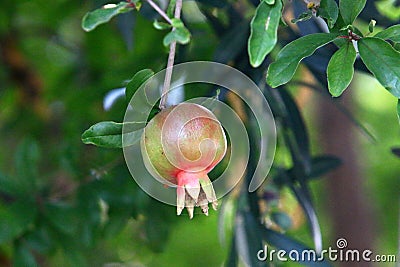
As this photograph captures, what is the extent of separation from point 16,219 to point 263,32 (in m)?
0.75

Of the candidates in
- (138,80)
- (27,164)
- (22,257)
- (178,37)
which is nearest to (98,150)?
(27,164)

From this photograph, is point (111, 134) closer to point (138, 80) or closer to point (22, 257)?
point (138, 80)

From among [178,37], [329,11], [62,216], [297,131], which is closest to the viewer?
[178,37]

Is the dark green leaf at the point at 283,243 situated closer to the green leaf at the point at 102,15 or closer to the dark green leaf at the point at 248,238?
the dark green leaf at the point at 248,238

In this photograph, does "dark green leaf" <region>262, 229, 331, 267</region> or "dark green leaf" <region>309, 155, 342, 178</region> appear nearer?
"dark green leaf" <region>262, 229, 331, 267</region>

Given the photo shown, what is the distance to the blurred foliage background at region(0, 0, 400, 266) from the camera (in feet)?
4.01

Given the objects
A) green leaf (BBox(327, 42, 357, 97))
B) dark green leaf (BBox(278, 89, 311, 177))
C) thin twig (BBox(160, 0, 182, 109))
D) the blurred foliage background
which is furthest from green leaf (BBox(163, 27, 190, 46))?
dark green leaf (BBox(278, 89, 311, 177))

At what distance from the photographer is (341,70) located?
69cm

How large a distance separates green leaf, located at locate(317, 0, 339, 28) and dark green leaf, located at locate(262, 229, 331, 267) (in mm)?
497

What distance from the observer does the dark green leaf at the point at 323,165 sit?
4.23 feet

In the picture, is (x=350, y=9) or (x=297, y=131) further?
(x=297, y=131)

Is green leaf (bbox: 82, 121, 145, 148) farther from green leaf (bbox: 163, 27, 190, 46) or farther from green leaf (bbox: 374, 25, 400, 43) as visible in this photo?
green leaf (bbox: 374, 25, 400, 43)

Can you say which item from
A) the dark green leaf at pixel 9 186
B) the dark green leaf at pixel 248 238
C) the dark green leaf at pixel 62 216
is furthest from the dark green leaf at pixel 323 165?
the dark green leaf at pixel 9 186

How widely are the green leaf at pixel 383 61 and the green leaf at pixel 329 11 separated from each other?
0.04 metres
